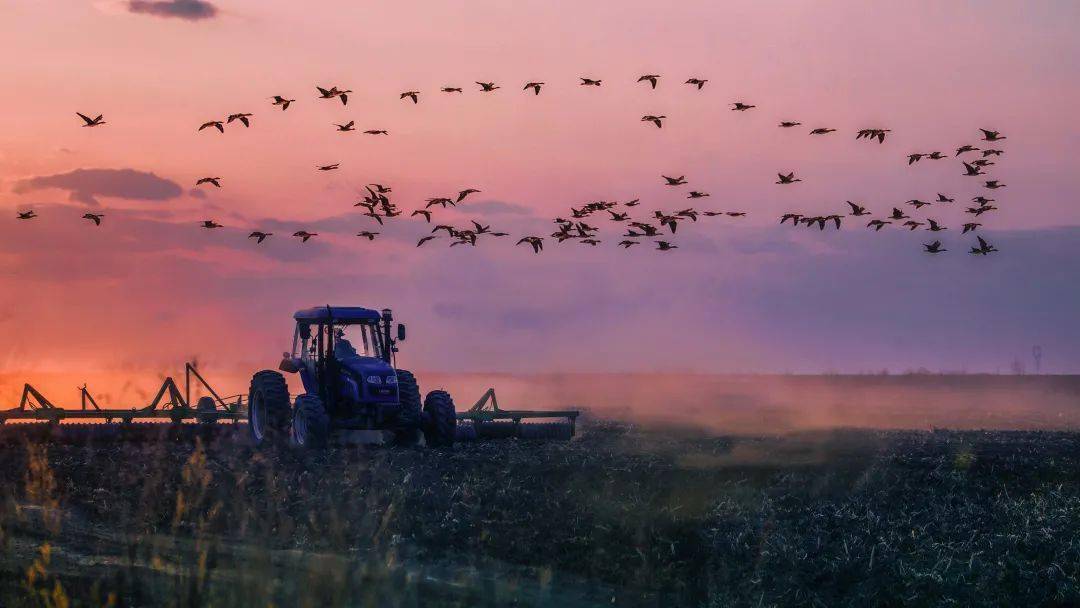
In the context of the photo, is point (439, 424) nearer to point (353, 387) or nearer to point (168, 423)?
point (353, 387)

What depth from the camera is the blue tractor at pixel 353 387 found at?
2889cm

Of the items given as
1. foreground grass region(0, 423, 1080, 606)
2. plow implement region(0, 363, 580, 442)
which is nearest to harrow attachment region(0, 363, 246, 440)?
plow implement region(0, 363, 580, 442)

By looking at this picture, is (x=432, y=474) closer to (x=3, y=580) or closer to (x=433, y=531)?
(x=433, y=531)

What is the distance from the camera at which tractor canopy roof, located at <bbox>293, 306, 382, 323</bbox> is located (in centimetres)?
2989

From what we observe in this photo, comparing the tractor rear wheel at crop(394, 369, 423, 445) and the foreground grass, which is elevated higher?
the tractor rear wheel at crop(394, 369, 423, 445)

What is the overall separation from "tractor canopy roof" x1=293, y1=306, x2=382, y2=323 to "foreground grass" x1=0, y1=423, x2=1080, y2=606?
15.8 feet

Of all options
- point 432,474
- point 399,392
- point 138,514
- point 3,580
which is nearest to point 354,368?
point 399,392

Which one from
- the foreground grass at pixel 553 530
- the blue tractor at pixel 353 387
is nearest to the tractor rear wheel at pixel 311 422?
the blue tractor at pixel 353 387

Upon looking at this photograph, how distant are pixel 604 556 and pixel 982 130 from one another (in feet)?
41.7

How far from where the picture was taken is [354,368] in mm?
29141

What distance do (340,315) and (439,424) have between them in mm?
3778

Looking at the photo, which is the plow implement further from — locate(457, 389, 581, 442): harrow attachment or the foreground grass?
the foreground grass

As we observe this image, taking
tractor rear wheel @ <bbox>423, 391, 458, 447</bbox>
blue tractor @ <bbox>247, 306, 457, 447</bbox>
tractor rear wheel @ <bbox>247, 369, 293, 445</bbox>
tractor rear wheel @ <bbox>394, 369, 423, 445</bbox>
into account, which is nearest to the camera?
blue tractor @ <bbox>247, 306, 457, 447</bbox>

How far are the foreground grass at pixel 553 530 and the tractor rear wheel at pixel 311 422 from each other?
1.97 meters
